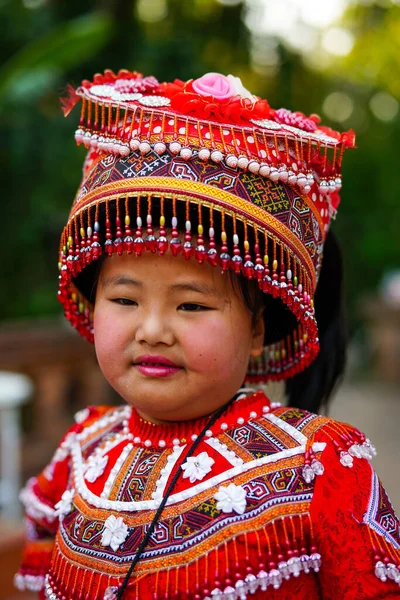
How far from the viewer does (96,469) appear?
68.9 inches

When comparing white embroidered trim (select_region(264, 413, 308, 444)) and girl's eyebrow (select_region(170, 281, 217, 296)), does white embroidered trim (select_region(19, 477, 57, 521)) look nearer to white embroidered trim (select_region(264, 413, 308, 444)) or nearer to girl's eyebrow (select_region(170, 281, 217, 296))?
white embroidered trim (select_region(264, 413, 308, 444))

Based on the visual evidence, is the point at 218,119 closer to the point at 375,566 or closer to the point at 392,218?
the point at 375,566

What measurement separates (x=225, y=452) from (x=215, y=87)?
2.85 feet

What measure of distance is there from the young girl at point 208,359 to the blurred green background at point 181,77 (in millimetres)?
1569

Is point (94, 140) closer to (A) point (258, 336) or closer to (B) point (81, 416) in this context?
(A) point (258, 336)

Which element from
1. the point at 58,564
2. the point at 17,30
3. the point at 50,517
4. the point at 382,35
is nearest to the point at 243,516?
the point at 58,564

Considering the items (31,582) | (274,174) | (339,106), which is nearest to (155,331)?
(274,174)

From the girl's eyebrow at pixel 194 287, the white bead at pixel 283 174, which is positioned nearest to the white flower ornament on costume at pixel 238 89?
the white bead at pixel 283 174

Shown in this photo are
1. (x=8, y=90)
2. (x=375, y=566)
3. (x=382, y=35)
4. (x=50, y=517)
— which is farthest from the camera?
(x=382, y=35)

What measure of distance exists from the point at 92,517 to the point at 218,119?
100 cm

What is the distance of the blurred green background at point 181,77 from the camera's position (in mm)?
6764

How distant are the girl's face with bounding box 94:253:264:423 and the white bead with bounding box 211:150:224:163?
0.77 ft

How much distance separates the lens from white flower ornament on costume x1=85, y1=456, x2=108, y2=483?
5.72 feet

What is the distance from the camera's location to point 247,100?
162 centimetres
